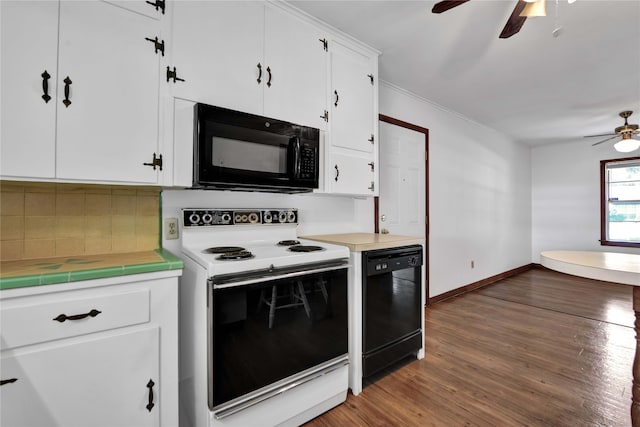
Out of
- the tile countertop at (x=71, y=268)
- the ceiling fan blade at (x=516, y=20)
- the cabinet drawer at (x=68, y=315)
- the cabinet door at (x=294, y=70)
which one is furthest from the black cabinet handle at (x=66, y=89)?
the ceiling fan blade at (x=516, y=20)

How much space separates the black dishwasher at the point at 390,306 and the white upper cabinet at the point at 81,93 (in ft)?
4.72

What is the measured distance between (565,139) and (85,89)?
280 inches

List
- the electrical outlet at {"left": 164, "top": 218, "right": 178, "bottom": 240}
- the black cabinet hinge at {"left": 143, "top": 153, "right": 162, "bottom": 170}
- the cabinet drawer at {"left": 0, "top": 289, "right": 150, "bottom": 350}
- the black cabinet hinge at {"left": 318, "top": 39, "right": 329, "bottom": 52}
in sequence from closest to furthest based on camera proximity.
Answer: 1. the cabinet drawer at {"left": 0, "top": 289, "right": 150, "bottom": 350}
2. the black cabinet hinge at {"left": 143, "top": 153, "right": 162, "bottom": 170}
3. the electrical outlet at {"left": 164, "top": 218, "right": 178, "bottom": 240}
4. the black cabinet hinge at {"left": 318, "top": 39, "right": 329, "bottom": 52}

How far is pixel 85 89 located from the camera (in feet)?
4.17

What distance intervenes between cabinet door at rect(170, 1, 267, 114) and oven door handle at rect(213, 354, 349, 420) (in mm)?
1534

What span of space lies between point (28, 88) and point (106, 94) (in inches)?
10.1

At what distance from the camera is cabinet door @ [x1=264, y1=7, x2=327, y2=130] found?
1.81 metres

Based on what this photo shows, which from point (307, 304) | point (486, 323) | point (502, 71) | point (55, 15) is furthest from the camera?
point (486, 323)

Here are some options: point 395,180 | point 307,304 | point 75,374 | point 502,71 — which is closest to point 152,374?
point 75,374

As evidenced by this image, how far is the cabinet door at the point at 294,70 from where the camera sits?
1.81m

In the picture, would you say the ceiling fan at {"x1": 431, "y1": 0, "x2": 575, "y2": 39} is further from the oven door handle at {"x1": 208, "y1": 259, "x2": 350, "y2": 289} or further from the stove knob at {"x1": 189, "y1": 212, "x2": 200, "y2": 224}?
the stove knob at {"x1": 189, "y1": 212, "x2": 200, "y2": 224}

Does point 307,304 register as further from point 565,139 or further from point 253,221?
point 565,139

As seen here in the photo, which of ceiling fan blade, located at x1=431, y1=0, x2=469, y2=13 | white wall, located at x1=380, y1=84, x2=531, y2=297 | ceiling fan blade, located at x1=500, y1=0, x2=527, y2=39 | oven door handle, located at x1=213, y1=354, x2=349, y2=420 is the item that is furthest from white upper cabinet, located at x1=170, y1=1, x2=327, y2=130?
oven door handle, located at x1=213, y1=354, x2=349, y2=420

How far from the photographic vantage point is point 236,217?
195cm
